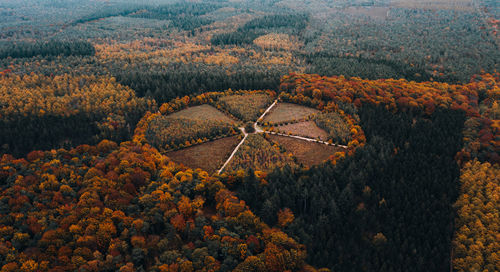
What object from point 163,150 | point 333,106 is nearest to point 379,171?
point 333,106

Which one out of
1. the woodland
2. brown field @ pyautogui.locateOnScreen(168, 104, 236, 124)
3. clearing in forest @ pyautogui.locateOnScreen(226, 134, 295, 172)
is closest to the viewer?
the woodland

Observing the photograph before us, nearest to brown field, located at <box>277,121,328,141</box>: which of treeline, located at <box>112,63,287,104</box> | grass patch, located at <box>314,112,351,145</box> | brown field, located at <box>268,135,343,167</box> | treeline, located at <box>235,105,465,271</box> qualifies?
grass patch, located at <box>314,112,351,145</box>

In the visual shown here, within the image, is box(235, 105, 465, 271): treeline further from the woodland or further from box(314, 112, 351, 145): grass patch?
box(314, 112, 351, 145): grass patch

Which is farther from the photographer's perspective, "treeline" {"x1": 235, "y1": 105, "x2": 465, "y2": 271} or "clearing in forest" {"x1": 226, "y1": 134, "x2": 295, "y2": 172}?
"clearing in forest" {"x1": 226, "y1": 134, "x2": 295, "y2": 172}

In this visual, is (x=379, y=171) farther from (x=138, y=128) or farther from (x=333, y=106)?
(x=138, y=128)

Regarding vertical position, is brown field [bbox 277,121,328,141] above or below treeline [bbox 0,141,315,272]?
below

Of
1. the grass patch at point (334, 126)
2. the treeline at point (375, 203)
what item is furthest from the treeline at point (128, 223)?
the grass patch at point (334, 126)

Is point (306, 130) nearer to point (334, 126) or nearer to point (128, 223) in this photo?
point (334, 126)
